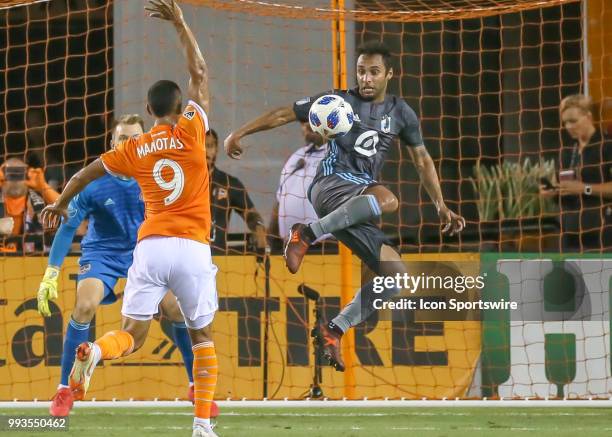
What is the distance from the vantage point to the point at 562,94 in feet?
45.8

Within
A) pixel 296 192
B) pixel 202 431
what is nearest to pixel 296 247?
pixel 202 431

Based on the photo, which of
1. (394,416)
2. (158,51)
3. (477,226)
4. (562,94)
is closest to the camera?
(394,416)

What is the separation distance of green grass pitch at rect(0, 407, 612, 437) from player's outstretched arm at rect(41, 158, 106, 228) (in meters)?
1.32

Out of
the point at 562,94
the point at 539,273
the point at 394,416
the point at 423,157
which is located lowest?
the point at 394,416

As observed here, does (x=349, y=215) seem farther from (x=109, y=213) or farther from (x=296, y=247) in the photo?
(x=109, y=213)

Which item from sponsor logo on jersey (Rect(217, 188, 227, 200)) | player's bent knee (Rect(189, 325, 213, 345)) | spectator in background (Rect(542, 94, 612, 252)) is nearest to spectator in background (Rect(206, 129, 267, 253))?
sponsor logo on jersey (Rect(217, 188, 227, 200))

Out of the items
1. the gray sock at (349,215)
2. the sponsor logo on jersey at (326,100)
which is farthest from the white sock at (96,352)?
the sponsor logo on jersey at (326,100)

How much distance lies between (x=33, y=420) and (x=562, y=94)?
25.3 ft

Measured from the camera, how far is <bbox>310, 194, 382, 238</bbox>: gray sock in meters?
7.79

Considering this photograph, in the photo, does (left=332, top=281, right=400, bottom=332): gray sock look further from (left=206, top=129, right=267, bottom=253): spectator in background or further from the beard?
(left=206, top=129, right=267, bottom=253): spectator in background

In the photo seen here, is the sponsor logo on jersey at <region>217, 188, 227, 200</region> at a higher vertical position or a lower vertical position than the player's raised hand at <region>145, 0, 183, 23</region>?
lower

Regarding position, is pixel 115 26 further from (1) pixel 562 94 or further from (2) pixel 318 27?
(1) pixel 562 94

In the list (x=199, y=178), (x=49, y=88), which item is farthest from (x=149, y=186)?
(x=49, y=88)

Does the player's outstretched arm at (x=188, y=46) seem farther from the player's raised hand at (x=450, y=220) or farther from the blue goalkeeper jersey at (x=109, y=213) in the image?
the player's raised hand at (x=450, y=220)
